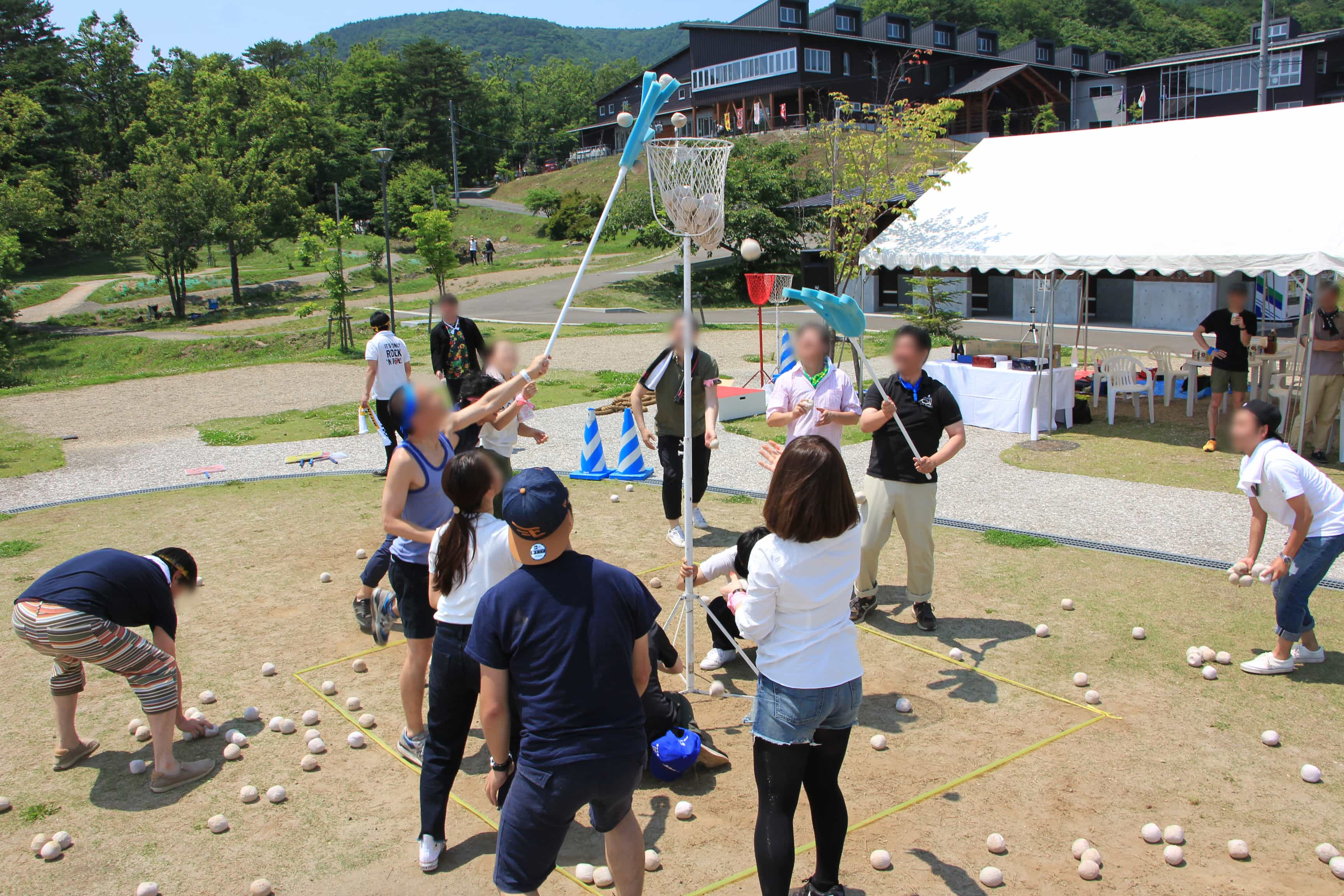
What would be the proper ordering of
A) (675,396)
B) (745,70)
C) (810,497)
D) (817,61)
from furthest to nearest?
(745,70) < (817,61) < (675,396) < (810,497)

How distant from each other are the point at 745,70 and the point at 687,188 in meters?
58.8

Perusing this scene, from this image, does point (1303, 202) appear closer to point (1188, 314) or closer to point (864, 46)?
point (1188, 314)

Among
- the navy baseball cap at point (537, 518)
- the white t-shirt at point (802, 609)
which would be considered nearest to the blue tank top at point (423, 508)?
the navy baseball cap at point (537, 518)

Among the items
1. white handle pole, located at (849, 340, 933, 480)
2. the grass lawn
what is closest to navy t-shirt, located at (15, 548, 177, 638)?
white handle pole, located at (849, 340, 933, 480)

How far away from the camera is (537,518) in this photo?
109 inches

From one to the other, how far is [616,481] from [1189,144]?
9635 mm

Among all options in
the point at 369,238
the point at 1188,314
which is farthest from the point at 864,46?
the point at 1188,314

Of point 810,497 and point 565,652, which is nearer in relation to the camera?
point 565,652

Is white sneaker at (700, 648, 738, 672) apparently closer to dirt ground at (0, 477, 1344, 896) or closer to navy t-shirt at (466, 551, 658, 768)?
dirt ground at (0, 477, 1344, 896)

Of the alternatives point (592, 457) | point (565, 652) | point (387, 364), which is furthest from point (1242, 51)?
point (565, 652)

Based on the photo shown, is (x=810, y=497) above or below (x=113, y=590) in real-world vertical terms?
above

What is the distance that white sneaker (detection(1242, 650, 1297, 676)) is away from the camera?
534 cm

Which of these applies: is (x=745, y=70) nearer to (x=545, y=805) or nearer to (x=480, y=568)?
(x=480, y=568)

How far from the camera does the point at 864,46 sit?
58.1 meters
